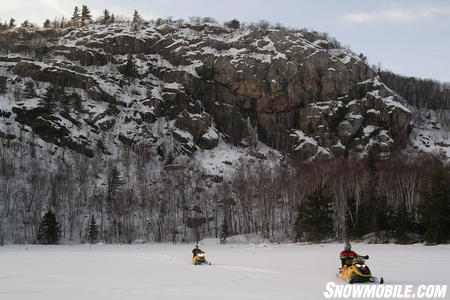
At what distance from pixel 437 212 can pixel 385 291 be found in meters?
25.5

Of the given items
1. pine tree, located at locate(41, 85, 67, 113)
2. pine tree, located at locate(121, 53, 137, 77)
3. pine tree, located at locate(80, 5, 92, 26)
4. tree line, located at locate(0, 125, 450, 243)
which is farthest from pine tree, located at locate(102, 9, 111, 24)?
tree line, located at locate(0, 125, 450, 243)

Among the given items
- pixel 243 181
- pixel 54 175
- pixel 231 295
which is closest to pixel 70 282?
pixel 231 295

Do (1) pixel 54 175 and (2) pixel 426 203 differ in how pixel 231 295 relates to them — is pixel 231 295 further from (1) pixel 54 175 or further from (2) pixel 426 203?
(1) pixel 54 175

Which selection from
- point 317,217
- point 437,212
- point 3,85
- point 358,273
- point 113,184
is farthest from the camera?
point 3,85

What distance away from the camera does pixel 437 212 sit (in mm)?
32469

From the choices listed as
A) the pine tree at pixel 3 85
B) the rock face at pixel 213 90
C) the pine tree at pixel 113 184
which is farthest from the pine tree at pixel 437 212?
the pine tree at pixel 3 85

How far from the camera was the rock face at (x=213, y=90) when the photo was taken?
89.5 m

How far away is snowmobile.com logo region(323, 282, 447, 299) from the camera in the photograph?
407 inches

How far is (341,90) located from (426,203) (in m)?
68.3

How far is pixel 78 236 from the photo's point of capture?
5825cm

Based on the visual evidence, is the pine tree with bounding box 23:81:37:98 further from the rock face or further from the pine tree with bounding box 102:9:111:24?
the pine tree with bounding box 102:9:111:24

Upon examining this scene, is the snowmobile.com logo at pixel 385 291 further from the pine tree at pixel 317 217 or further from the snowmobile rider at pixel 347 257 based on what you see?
the pine tree at pixel 317 217

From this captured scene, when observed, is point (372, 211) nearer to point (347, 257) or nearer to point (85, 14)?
point (347, 257)

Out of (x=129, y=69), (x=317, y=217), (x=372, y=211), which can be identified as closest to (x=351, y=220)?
(x=372, y=211)
